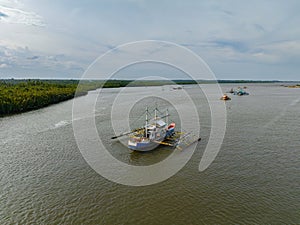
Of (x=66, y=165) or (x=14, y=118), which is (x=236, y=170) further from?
(x=14, y=118)

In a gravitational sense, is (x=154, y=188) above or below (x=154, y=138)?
below

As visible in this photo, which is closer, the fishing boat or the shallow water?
the shallow water

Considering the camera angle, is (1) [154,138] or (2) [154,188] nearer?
(2) [154,188]

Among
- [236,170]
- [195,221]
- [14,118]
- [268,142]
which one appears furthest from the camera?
[14,118]

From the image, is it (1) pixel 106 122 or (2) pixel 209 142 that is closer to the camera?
(2) pixel 209 142

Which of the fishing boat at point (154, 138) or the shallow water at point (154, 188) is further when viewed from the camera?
the fishing boat at point (154, 138)

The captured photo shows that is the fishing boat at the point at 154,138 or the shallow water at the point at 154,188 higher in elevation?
the fishing boat at the point at 154,138

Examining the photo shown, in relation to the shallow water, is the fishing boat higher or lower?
higher

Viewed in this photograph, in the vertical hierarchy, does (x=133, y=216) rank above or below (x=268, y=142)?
below

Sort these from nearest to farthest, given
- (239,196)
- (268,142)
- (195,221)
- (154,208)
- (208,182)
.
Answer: (195,221), (154,208), (239,196), (208,182), (268,142)

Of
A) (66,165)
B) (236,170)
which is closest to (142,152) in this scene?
(66,165)
